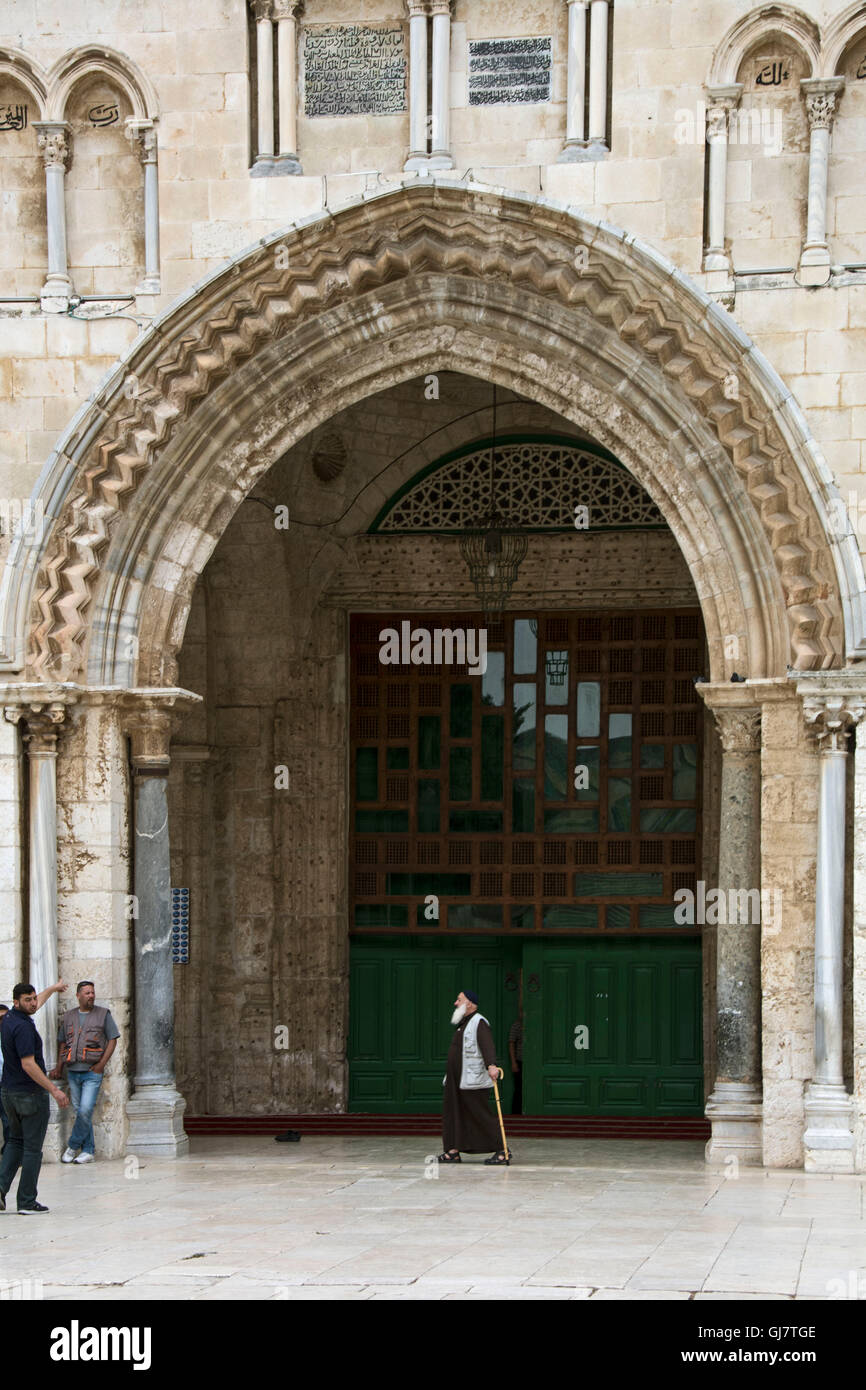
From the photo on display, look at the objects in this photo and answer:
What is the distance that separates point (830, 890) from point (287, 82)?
16.6 feet

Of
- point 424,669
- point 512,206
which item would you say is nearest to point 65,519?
point 512,206

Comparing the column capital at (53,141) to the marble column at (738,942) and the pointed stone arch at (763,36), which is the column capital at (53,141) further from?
the marble column at (738,942)

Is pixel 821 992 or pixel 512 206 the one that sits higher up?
pixel 512 206

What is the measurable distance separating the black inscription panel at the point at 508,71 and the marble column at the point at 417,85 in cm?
25

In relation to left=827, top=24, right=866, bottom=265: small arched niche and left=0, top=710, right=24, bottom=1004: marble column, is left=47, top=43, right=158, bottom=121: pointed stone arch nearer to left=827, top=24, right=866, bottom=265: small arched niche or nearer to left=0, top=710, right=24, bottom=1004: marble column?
left=0, top=710, right=24, bottom=1004: marble column

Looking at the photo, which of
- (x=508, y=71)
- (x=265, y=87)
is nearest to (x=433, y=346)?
(x=508, y=71)

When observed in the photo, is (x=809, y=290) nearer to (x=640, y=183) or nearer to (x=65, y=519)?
(x=640, y=183)

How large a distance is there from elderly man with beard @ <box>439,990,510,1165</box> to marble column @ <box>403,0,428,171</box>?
4.43 meters

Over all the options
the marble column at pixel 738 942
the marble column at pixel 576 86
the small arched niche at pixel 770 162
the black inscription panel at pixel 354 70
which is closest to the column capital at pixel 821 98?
the small arched niche at pixel 770 162

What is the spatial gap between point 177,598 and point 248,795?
2.87 meters

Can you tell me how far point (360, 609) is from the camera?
13492mm

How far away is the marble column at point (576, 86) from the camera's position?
403 inches

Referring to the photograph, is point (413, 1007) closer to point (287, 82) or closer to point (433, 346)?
point (433, 346)

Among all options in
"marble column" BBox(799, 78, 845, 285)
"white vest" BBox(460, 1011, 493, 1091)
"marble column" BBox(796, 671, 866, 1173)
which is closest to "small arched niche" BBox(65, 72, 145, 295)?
"marble column" BBox(799, 78, 845, 285)
